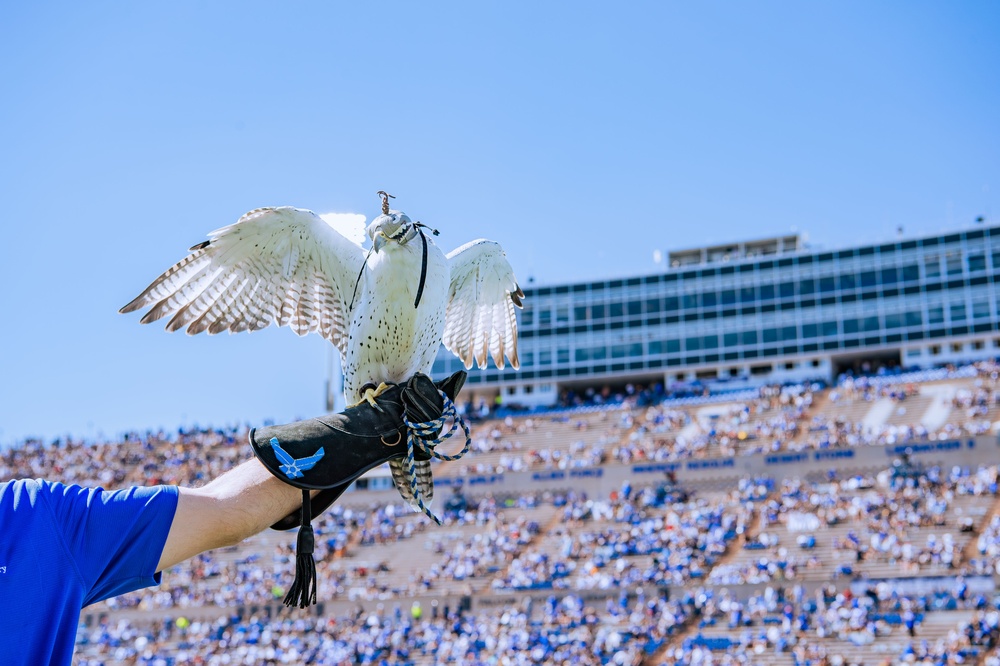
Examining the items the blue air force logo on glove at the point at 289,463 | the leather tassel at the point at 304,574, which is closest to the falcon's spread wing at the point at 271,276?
the leather tassel at the point at 304,574

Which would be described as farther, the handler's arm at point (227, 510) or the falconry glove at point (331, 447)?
the falconry glove at point (331, 447)

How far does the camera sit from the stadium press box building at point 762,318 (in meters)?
45.5

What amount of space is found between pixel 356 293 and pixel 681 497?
2810 cm

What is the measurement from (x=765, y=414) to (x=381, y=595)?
16589mm

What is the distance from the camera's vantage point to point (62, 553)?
2.16 meters

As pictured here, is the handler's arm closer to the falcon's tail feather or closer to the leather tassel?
the leather tassel

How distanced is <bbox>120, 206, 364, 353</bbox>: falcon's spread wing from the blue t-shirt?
11.3 ft

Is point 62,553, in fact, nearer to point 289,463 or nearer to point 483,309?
point 289,463

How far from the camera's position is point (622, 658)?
74.8 ft

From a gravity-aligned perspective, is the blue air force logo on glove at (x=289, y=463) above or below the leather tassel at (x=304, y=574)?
above

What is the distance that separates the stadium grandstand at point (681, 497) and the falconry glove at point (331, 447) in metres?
19.4

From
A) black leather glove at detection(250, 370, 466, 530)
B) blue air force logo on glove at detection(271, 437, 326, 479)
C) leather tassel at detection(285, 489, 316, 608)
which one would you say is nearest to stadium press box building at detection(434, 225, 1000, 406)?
black leather glove at detection(250, 370, 466, 530)

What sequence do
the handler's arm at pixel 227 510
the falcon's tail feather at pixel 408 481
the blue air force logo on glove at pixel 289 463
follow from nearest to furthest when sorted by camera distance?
1. the handler's arm at pixel 227 510
2. the blue air force logo on glove at pixel 289 463
3. the falcon's tail feather at pixel 408 481

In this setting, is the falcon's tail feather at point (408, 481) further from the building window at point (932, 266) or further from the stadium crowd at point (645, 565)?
the building window at point (932, 266)
